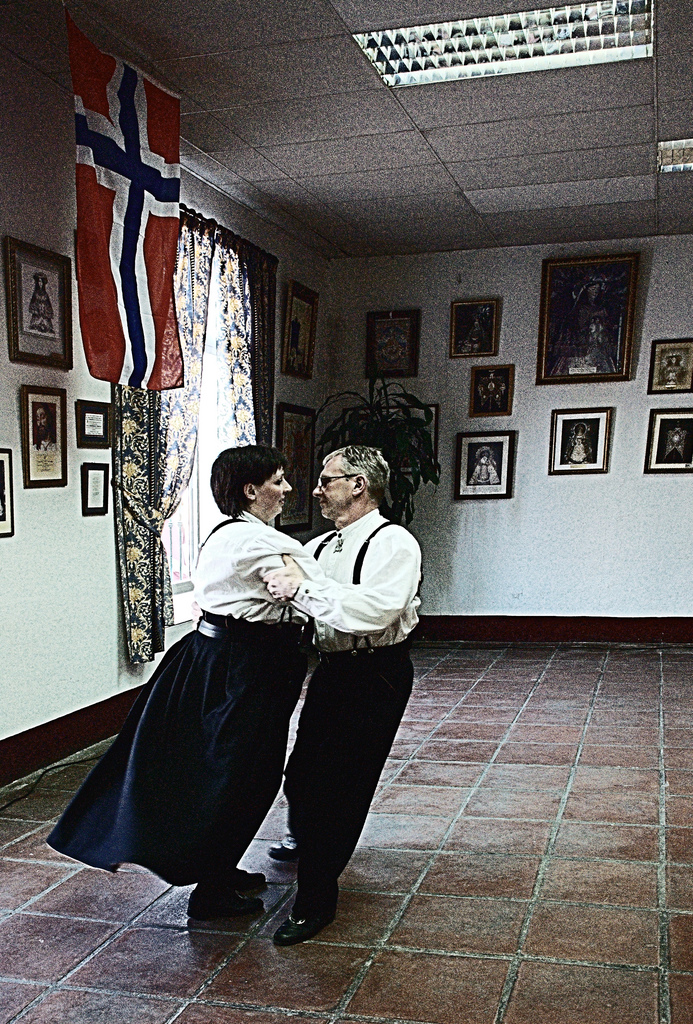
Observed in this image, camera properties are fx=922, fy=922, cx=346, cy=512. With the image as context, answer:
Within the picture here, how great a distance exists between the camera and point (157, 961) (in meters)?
2.78

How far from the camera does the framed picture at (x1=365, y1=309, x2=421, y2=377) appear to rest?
805cm

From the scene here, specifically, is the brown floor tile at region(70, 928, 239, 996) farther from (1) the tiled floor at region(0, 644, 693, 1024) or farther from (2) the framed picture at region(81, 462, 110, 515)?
(2) the framed picture at region(81, 462, 110, 515)

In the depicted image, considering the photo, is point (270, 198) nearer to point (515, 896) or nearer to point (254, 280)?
point (254, 280)

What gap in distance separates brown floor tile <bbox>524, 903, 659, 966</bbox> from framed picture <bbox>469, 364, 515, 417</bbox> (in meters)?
5.29

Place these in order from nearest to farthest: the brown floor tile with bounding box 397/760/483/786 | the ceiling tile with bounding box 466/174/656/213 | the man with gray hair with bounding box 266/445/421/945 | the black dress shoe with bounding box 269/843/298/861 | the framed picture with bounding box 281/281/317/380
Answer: the man with gray hair with bounding box 266/445/421/945 < the black dress shoe with bounding box 269/843/298/861 < the brown floor tile with bounding box 397/760/483/786 < the ceiling tile with bounding box 466/174/656/213 < the framed picture with bounding box 281/281/317/380

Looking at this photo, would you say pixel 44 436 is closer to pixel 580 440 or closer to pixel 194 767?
pixel 194 767

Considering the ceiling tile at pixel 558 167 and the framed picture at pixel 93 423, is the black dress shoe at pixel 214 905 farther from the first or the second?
the ceiling tile at pixel 558 167

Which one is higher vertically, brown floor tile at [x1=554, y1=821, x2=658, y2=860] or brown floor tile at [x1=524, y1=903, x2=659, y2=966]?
brown floor tile at [x1=524, y1=903, x2=659, y2=966]

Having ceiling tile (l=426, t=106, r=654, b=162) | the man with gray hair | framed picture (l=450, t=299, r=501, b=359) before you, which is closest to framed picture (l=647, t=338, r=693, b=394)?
framed picture (l=450, t=299, r=501, b=359)

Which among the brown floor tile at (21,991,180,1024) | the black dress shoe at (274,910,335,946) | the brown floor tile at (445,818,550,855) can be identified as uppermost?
the black dress shoe at (274,910,335,946)

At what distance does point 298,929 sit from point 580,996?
2.85 feet

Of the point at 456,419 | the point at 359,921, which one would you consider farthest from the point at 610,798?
the point at 456,419

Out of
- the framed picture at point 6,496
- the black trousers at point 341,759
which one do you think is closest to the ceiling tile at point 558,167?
the framed picture at point 6,496

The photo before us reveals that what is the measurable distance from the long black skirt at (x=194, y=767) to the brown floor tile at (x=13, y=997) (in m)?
0.38
